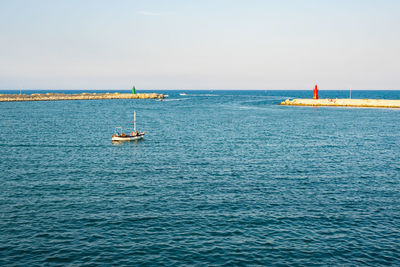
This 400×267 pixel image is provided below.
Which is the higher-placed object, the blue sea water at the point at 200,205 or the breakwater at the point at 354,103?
the breakwater at the point at 354,103

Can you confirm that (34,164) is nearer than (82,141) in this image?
Yes

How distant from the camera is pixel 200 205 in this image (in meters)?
31.2

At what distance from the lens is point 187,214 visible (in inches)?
1148

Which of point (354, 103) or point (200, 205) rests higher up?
point (354, 103)

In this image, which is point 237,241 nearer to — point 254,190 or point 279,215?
point 279,215

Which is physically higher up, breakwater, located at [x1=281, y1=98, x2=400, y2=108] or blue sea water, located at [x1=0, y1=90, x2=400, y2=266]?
breakwater, located at [x1=281, y1=98, x2=400, y2=108]

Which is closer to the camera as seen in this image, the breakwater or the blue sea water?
the blue sea water

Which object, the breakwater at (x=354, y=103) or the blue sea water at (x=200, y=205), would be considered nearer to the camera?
the blue sea water at (x=200, y=205)

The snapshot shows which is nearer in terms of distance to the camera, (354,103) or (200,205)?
(200,205)

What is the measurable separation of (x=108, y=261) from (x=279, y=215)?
14.8 metres

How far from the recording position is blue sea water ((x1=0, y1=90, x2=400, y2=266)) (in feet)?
75.5

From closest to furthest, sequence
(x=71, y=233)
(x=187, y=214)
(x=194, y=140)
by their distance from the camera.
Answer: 1. (x=71, y=233)
2. (x=187, y=214)
3. (x=194, y=140)

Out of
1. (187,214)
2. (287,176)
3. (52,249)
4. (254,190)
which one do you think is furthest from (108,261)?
(287,176)

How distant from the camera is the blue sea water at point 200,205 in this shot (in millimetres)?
23000
